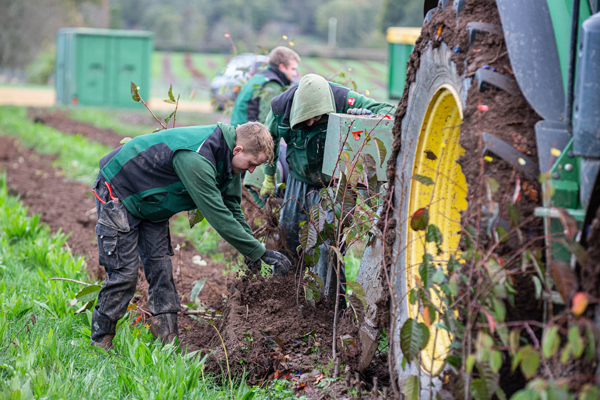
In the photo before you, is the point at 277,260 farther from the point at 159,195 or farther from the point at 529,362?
the point at 529,362

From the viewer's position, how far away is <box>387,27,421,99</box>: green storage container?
14152 mm

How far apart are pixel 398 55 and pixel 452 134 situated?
12.4m

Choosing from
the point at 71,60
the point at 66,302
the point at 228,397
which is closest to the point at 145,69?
the point at 71,60

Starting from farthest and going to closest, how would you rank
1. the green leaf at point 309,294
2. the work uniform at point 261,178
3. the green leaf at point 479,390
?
the work uniform at point 261,178, the green leaf at point 309,294, the green leaf at point 479,390

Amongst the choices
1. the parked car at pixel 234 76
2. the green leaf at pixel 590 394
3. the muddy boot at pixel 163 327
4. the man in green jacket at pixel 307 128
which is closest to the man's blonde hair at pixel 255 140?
the man in green jacket at pixel 307 128

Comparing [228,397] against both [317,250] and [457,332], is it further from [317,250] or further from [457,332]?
[457,332]

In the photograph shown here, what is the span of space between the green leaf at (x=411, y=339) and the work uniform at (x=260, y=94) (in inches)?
154

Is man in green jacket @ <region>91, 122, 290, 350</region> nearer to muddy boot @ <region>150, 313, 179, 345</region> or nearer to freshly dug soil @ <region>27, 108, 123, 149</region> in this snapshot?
muddy boot @ <region>150, 313, 179, 345</region>

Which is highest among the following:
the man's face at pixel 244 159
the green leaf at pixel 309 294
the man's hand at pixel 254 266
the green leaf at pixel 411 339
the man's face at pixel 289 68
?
the man's face at pixel 289 68

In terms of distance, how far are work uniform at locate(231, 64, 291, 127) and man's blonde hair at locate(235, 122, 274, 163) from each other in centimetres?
229

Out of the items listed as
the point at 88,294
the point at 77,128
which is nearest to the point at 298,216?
the point at 88,294

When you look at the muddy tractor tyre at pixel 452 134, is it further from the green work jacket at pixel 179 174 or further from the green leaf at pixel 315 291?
the green work jacket at pixel 179 174

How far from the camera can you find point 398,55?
47.6ft

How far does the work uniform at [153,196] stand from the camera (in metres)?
3.41
